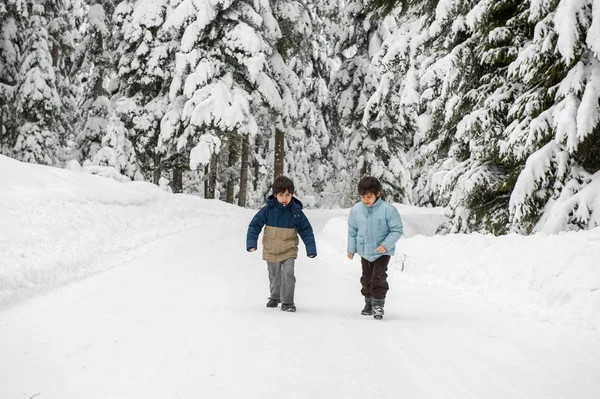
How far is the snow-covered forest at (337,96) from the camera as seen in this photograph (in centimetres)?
801

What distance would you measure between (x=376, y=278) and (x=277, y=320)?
4.32 ft

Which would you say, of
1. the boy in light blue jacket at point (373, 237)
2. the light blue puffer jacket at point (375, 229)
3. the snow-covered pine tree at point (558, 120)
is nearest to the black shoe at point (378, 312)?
the boy in light blue jacket at point (373, 237)

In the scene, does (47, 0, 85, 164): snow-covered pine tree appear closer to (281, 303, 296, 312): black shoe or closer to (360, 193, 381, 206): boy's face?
(281, 303, 296, 312): black shoe

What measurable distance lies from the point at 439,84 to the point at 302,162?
2717 cm

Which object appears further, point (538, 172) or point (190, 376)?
point (538, 172)

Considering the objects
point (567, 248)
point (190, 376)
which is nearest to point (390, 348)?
point (190, 376)

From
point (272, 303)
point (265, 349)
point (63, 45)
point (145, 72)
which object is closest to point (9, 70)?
point (63, 45)

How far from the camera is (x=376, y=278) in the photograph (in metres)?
6.14

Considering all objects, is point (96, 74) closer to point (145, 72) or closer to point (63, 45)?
point (63, 45)

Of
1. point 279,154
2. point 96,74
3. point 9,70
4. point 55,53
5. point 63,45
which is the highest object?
point 63,45

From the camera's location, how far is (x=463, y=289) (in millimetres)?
7402

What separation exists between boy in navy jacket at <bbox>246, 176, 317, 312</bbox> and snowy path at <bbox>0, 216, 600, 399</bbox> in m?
0.42

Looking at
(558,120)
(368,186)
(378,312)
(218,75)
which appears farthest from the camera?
(218,75)

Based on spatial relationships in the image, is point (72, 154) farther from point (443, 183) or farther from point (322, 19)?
point (443, 183)
